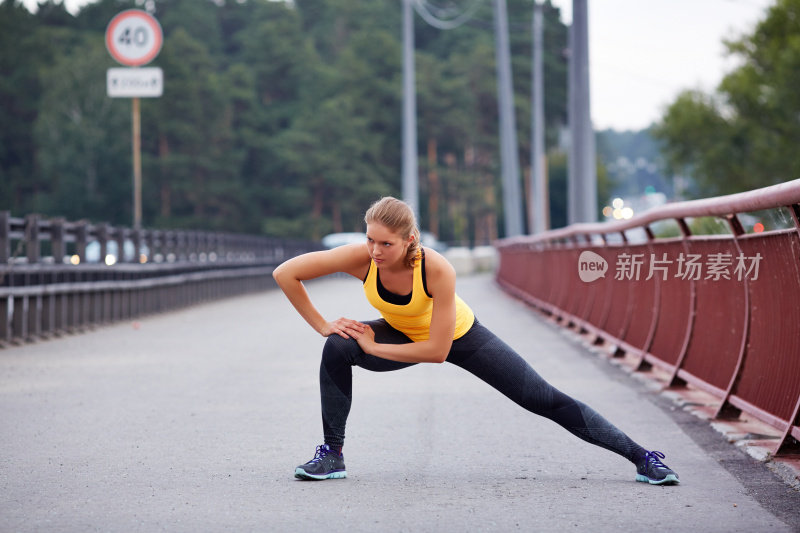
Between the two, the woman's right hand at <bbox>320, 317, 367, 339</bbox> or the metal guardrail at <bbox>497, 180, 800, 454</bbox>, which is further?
the metal guardrail at <bbox>497, 180, 800, 454</bbox>

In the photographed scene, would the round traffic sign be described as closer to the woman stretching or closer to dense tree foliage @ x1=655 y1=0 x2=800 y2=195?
the woman stretching

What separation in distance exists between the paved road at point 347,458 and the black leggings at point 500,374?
25 centimetres

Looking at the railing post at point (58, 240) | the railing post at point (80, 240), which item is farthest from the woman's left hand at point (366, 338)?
the railing post at point (80, 240)

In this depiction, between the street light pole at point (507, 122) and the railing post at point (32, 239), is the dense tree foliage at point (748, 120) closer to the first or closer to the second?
the street light pole at point (507, 122)

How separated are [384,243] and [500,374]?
3.33ft

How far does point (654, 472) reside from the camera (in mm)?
6148

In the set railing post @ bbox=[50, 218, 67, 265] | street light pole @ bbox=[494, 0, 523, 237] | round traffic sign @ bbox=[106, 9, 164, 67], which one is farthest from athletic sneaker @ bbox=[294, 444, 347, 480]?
street light pole @ bbox=[494, 0, 523, 237]

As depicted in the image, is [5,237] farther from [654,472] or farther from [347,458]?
[654,472]

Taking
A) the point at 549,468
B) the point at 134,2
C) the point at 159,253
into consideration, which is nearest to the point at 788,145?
the point at 159,253

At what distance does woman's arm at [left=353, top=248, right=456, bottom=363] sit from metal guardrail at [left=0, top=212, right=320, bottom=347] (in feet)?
30.8

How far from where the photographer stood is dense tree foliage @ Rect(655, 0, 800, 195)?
5316cm

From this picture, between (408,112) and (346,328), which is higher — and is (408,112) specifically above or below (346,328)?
above

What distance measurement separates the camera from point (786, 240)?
22.8ft

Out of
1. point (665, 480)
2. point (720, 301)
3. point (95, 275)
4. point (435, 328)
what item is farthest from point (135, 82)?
point (665, 480)
